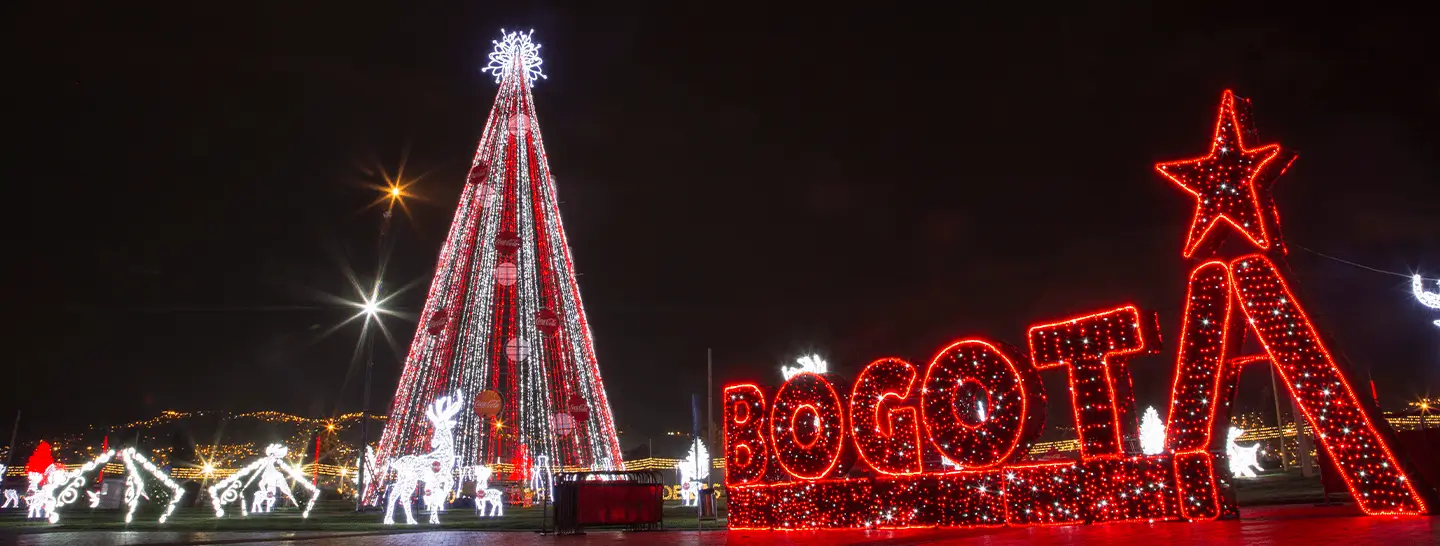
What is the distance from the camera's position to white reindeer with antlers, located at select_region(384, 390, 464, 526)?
1891cm

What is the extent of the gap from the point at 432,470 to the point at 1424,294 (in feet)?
93.3

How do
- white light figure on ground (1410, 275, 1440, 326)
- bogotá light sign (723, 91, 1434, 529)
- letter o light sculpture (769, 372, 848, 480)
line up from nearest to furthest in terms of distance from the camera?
bogotá light sign (723, 91, 1434, 529)
letter o light sculpture (769, 372, 848, 480)
white light figure on ground (1410, 275, 1440, 326)

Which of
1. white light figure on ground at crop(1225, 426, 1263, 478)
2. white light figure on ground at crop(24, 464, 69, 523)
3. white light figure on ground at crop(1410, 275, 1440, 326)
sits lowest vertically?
white light figure on ground at crop(1225, 426, 1263, 478)

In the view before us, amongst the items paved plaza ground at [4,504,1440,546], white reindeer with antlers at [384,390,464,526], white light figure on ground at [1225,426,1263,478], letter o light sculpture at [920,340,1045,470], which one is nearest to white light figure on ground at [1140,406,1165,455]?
white light figure on ground at [1225,426,1263,478]

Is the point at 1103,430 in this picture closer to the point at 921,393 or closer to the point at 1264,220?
the point at 921,393

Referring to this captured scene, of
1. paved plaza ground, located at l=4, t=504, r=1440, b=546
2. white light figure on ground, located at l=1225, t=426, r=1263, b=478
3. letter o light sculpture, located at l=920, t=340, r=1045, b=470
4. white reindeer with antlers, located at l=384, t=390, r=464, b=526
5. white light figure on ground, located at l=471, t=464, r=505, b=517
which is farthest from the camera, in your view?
white light figure on ground, located at l=1225, t=426, r=1263, b=478

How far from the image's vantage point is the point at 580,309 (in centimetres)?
2527

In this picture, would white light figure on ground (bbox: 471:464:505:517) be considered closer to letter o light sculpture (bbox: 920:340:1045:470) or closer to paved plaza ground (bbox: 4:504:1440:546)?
paved plaza ground (bbox: 4:504:1440:546)

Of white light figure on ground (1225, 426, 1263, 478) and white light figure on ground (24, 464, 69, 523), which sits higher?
white light figure on ground (24, 464, 69, 523)

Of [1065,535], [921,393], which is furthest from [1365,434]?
[921,393]

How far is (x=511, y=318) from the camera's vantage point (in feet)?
82.1

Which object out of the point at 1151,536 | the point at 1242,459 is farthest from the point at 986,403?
the point at 1242,459

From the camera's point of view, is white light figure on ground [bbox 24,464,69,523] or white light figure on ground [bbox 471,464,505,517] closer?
white light figure on ground [bbox 24,464,69,523]

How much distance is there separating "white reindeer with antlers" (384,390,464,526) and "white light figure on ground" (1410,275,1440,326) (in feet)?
90.7
